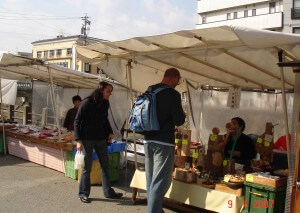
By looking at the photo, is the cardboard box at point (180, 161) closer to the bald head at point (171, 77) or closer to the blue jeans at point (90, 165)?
the blue jeans at point (90, 165)

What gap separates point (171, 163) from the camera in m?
4.02

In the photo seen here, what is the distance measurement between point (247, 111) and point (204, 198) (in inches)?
138

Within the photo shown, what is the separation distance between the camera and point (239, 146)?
5.23 metres

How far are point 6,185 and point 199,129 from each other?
4.38 meters

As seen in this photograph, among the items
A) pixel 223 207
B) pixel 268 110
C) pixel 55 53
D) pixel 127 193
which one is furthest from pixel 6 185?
pixel 55 53

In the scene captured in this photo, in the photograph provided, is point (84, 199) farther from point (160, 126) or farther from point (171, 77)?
point (171, 77)

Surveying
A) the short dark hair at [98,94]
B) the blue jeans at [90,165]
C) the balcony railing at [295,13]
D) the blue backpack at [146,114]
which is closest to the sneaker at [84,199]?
the blue jeans at [90,165]

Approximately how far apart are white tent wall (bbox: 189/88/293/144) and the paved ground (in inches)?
93.9

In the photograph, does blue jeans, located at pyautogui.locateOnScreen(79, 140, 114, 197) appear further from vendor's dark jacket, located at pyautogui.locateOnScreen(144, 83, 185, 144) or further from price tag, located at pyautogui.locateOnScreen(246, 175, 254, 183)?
price tag, located at pyautogui.locateOnScreen(246, 175, 254, 183)

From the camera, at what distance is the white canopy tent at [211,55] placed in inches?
130

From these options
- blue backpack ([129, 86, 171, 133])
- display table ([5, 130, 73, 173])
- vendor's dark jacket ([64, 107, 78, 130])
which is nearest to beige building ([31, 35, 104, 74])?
display table ([5, 130, 73, 173])

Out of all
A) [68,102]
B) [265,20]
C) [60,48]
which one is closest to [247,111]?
[68,102]

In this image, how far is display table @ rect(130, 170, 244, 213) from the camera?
4039mm

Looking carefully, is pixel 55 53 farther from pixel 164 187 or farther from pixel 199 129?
pixel 164 187
